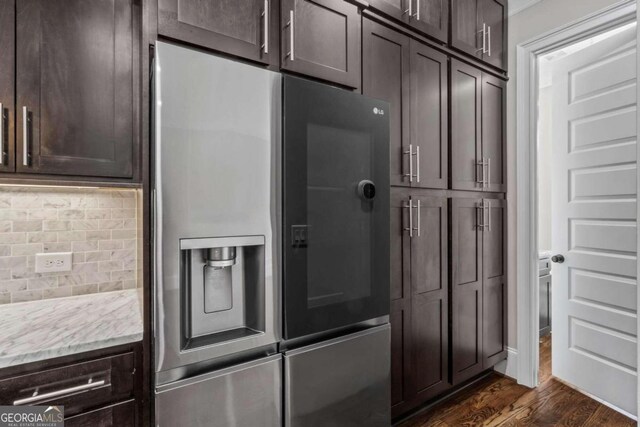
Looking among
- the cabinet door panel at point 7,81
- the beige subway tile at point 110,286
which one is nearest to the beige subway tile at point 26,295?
the beige subway tile at point 110,286

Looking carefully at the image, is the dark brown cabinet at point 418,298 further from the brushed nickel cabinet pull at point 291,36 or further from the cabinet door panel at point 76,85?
the cabinet door panel at point 76,85

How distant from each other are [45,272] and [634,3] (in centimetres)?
337

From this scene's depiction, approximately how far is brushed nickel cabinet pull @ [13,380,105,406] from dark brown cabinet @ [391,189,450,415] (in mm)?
1341

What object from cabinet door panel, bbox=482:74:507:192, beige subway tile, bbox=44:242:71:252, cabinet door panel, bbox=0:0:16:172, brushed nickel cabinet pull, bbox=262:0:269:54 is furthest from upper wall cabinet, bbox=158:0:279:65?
cabinet door panel, bbox=482:74:507:192

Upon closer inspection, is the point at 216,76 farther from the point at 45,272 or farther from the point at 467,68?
the point at 467,68

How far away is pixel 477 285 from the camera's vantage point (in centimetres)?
236

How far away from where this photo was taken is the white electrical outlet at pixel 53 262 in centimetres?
151

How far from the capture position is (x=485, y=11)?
2.42m

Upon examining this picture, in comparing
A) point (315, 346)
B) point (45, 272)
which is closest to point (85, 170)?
point (45, 272)

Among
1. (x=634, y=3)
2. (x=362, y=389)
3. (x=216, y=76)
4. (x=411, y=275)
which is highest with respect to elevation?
(x=634, y=3)

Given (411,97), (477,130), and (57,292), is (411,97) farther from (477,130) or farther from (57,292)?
(57,292)

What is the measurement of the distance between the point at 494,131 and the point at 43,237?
277 cm

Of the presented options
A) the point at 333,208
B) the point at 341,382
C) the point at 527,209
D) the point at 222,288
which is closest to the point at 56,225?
the point at 222,288

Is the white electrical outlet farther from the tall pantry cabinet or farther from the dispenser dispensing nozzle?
the tall pantry cabinet
